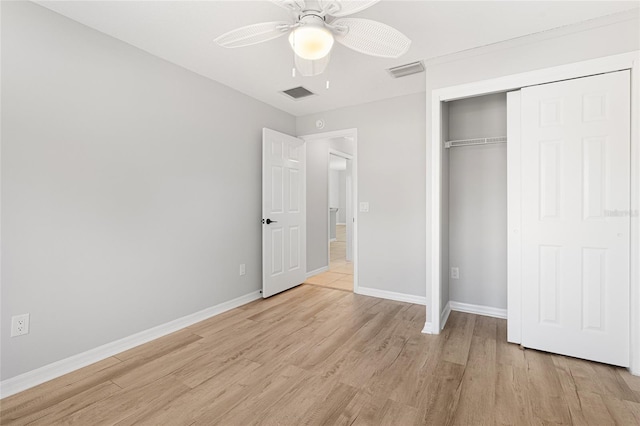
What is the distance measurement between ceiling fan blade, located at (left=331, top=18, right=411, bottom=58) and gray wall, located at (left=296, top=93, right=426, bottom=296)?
1.99 m

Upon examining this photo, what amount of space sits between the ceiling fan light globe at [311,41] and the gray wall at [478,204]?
7.19 feet

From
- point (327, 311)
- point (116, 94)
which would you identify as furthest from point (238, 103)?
point (327, 311)

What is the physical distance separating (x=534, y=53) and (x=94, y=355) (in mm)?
4157

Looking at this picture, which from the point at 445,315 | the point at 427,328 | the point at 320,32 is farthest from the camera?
the point at 445,315

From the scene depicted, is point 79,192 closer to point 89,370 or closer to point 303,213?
point 89,370

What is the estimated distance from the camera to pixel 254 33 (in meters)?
1.67

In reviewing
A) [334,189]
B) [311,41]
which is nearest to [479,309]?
[311,41]

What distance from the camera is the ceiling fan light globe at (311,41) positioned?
1.61 m

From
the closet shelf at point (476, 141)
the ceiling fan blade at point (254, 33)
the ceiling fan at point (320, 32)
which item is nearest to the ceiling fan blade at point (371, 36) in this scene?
the ceiling fan at point (320, 32)

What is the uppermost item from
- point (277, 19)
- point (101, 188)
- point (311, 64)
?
point (277, 19)

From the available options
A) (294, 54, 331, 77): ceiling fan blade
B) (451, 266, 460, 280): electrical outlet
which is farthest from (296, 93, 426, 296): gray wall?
(294, 54, 331, 77): ceiling fan blade

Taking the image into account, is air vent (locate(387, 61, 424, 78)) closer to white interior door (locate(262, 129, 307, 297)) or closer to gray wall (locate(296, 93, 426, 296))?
gray wall (locate(296, 93, 426, 296))

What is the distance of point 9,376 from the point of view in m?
1.88

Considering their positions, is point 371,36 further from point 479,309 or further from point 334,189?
point 334,189
